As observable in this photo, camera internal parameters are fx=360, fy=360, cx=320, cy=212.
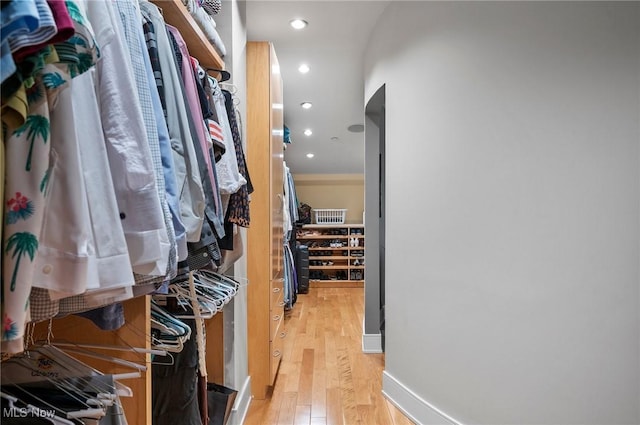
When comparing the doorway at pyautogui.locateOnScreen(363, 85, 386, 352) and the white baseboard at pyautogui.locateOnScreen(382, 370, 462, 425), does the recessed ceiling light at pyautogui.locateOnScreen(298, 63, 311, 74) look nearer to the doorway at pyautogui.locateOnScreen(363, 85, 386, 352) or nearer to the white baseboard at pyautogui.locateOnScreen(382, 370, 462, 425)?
the doorway at pyautogui.locateOnScreen(363, 85, 386, 352)

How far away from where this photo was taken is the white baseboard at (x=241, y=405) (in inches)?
67.0

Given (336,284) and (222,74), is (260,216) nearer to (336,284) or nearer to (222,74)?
(222,74)

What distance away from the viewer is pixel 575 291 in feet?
4.58

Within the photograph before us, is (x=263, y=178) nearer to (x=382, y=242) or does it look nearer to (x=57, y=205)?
(x=382, y=242)

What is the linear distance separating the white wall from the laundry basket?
4.17 m

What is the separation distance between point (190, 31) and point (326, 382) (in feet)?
6.87

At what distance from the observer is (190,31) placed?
1193 millimetres

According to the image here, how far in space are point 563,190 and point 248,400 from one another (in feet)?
6.14

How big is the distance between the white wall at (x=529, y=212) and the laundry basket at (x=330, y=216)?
4.17 metres

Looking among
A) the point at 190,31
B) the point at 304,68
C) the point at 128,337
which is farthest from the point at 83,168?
the point at 304,68

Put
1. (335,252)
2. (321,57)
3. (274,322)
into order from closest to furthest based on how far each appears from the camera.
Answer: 1. (274,322)
2. (321,57)
3. (335,252)

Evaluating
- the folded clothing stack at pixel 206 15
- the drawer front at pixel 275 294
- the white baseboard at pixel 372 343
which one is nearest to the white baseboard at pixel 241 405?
the drawer front at pixel 275 294

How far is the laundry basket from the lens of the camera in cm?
605

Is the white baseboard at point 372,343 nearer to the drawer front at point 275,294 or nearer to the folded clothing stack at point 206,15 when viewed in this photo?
the drawer front at point 275,294
